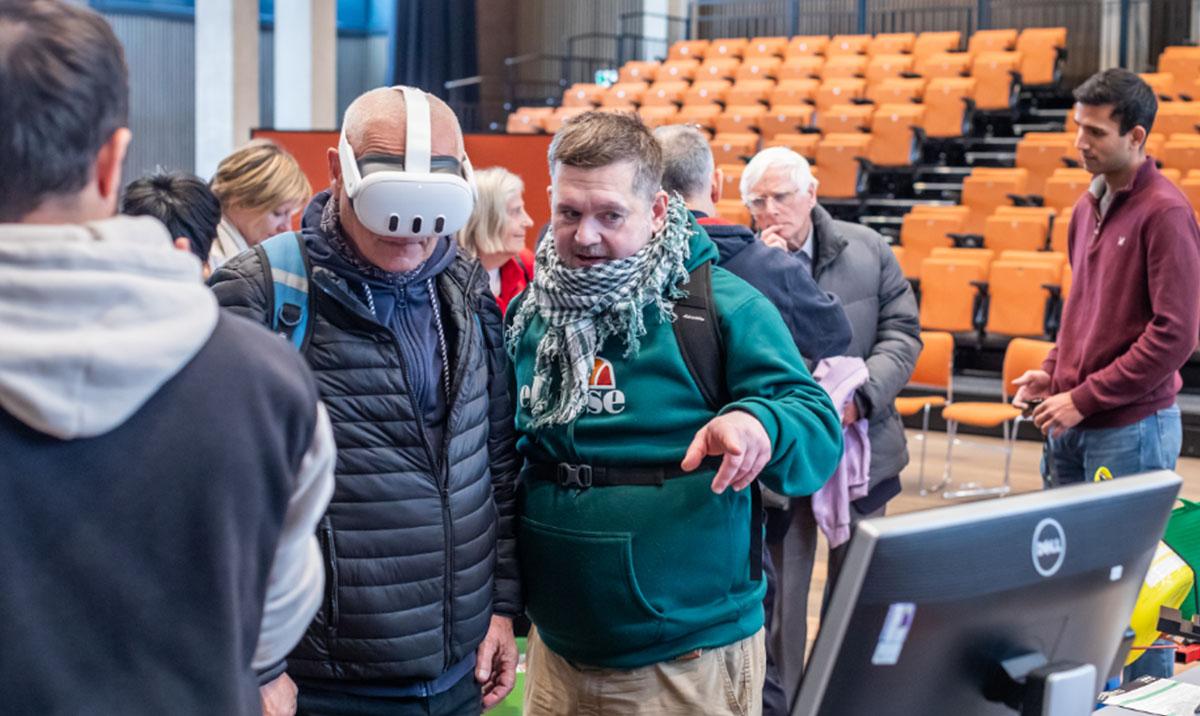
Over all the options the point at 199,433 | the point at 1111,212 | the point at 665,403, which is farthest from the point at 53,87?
the point at 1111,212

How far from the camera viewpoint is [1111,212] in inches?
129

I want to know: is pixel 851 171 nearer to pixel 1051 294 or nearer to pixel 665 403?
pixel 1051 294

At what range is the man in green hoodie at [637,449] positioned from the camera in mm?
1896

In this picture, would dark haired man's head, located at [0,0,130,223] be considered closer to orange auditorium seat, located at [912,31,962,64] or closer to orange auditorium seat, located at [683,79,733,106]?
orange auditorium seat, located at [683,79,733,106]

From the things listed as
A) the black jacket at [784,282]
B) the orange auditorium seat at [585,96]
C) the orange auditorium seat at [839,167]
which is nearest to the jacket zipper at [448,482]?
the black jacket at [784,282]

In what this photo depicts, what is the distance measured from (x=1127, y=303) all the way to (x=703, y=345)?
172 centimetres

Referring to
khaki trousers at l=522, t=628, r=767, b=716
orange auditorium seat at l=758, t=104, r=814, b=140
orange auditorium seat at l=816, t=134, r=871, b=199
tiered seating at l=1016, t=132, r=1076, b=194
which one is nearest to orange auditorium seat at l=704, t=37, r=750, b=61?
orange auditorium seat at l=758, t=104, r=814, b=140

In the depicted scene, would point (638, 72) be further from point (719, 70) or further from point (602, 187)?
point (602, 187)

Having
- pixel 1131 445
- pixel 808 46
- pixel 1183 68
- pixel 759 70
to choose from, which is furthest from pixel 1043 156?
pixel 1131 445

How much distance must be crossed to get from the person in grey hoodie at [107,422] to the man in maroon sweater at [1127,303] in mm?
2548

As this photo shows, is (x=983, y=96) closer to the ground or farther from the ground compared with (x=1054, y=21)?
closer to the ground

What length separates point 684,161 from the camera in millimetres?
2727

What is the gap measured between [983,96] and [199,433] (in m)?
11.3

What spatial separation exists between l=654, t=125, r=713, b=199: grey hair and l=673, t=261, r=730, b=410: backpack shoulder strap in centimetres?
82
